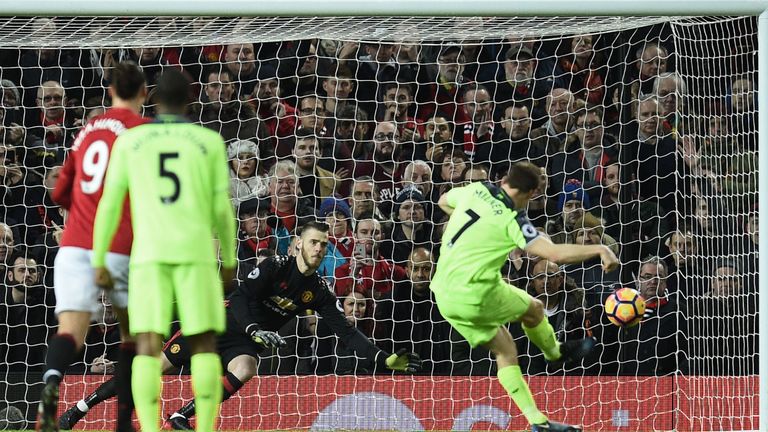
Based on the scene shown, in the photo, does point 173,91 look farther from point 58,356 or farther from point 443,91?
point 443,91

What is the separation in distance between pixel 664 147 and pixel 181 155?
5.12m

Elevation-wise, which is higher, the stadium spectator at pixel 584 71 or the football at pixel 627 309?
the stadium spectator at pixel 584 71

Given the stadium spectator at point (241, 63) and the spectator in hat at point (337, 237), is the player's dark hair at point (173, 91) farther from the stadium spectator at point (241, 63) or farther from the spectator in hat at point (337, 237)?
the stadium spectator at point (241, 63)

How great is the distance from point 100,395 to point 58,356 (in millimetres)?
2425

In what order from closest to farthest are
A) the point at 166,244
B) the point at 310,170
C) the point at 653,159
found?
1. the point at 166,244
2. the point at 653,159
3. the point at 310,170

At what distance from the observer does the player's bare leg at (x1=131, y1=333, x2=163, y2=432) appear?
5.02 metres

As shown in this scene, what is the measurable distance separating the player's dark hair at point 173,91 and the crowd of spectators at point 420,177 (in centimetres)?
373

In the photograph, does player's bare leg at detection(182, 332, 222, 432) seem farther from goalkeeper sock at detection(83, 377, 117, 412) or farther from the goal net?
the goal net

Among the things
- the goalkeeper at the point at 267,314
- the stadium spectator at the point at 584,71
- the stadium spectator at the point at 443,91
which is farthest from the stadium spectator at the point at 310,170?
the stadium spectator at the point at 584,71

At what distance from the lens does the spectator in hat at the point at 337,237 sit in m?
9.22

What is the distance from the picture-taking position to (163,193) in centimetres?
498

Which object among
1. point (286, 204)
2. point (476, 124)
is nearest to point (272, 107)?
point (286, 204)

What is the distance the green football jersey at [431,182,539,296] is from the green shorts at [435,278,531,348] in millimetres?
57

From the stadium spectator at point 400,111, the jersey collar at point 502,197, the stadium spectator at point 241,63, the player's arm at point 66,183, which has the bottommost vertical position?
the player's arm at point 66,183
